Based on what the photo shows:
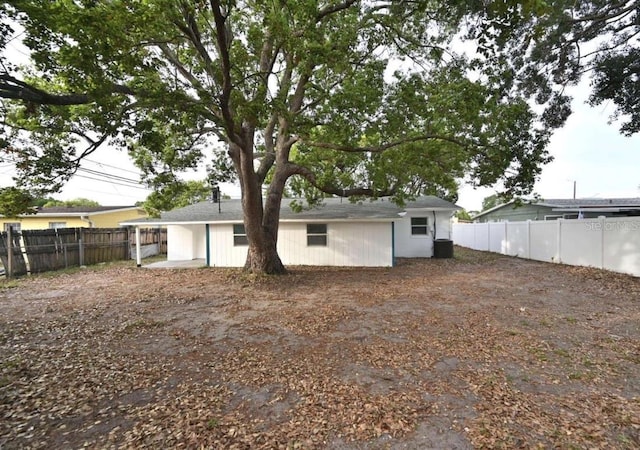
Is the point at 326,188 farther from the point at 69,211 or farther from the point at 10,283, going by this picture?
the point at 69,211

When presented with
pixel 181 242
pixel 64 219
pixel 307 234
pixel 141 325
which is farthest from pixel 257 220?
pixel 64 219

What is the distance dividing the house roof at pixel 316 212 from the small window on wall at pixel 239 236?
0.53 metres

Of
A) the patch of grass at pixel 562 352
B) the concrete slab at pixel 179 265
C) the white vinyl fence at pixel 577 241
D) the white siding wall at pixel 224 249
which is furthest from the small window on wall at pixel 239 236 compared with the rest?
the white vinyl fence at pixel 577 241

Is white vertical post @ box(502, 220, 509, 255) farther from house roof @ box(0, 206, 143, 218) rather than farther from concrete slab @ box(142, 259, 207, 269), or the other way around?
house roof @ box(0, 206, 143, 218)

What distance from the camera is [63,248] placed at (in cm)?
1271

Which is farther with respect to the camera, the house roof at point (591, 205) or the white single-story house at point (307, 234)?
the house roof at point (591, 205)

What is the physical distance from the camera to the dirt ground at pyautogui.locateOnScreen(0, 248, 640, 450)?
2.59 meters

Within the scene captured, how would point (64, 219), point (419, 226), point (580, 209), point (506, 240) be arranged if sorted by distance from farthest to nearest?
point (64, 219)
point (580, 209)
point (506, 240)
point (419, 226)

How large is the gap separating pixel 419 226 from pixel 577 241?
21.3ft

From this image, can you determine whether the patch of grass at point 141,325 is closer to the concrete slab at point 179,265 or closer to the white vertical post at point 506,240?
the concrete slab at point 179,265

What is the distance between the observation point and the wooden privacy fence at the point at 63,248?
1091 cm

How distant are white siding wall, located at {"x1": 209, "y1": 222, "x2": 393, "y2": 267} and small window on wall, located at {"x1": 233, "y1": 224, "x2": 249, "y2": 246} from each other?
17 centimetres

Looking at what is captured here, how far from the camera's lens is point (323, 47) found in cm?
616

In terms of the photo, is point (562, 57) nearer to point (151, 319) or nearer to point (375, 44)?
point (375, 44)
